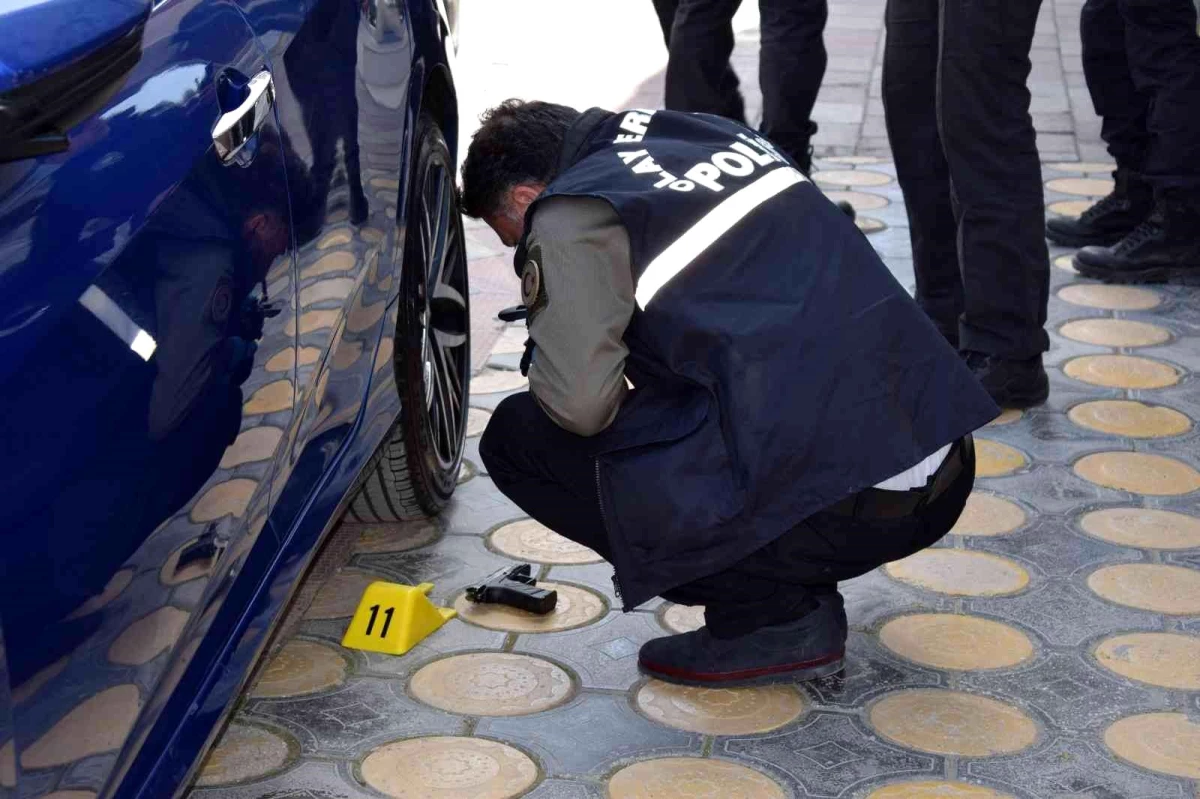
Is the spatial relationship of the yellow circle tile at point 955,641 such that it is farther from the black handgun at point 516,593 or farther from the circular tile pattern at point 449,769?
the circular tile pattern at point 449,769

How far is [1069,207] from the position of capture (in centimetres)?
556

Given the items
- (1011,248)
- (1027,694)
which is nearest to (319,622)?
(1027,694)

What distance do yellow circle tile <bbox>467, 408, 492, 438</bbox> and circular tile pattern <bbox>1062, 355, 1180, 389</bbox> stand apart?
152 cm

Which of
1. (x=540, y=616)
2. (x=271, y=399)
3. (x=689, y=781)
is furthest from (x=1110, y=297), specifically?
(x=271, y=399)

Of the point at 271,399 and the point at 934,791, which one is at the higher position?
the point at 271,399

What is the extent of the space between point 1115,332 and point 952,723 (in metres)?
2.11

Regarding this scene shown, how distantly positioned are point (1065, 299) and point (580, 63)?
3711 mm

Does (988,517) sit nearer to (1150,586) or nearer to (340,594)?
(1150,586)

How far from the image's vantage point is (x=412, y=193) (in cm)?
291

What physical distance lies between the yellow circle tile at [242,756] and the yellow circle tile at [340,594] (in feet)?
1.38

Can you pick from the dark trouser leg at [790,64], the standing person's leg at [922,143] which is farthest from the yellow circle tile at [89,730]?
the dark trouser leg at [790,64]

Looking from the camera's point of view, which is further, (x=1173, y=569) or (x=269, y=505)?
(x=1173, y=569)

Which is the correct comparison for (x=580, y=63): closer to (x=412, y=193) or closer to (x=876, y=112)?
(x=876, y=112)

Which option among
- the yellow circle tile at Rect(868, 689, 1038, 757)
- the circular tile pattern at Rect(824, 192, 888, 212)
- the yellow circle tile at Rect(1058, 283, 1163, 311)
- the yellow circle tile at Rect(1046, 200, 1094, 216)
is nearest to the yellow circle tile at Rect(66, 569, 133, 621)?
the yellow circle tile at Rect(868, 689, 1038, 757)
